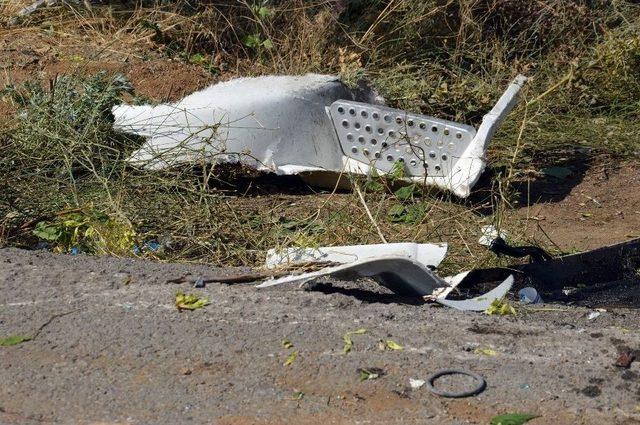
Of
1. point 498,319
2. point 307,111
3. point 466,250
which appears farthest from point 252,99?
point 498,319

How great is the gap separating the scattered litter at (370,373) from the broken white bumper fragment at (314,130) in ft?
8.67

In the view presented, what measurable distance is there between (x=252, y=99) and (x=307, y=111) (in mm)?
338

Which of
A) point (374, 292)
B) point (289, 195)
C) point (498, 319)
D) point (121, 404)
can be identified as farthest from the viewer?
point (289, 195)

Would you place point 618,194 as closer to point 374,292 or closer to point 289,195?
point 289,195

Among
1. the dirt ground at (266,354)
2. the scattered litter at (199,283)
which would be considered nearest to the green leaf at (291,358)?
the dirt ground at (266,354)

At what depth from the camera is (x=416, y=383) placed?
2881mm

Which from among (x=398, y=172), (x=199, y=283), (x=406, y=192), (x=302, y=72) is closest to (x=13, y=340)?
(x=199, y=283)

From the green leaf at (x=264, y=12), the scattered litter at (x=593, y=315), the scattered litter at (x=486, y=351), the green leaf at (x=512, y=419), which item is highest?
the green leaf at (x=264, y=12)

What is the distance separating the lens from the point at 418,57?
7570 millimetres

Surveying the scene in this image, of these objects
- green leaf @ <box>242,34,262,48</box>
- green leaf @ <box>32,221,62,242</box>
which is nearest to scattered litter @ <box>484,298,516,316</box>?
green leaf @ <box>32,221,62,242</box>

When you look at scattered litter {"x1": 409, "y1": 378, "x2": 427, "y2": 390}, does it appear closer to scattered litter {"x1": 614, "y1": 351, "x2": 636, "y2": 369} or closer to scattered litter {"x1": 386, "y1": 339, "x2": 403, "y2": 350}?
scattered litter {"x1": 386, "y1": 339, "x2": 403, "y2": 350}

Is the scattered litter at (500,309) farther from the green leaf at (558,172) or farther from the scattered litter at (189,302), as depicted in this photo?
the green leaf at (558,172)

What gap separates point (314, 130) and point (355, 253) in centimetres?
201

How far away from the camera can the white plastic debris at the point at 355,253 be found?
4.07m
